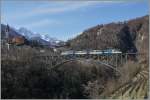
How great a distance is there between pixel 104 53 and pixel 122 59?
140mm

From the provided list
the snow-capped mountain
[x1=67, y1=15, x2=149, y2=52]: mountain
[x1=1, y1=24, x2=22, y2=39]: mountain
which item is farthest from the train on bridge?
[x1=1, y1=24, x2=22, y2=39]: mountain

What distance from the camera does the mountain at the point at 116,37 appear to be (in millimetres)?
3117

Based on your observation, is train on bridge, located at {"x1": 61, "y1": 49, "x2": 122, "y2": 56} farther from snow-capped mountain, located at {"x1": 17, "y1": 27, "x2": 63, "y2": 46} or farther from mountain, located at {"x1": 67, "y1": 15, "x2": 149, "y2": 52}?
snow-capped mountain, located at {"x1": 17, "y1": 27, "x2": 63, "y2": 46}

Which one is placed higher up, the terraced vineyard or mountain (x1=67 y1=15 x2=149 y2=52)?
mountain (x1=67 y1=15 x2=149 y2=52)

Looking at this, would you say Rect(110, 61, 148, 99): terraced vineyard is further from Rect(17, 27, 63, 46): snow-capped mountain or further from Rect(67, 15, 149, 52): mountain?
Rect(17, 27, 63, 46): snow-capped mountain

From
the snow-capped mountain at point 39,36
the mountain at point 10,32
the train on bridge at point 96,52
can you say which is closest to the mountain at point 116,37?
the train on bridge at point 96,52

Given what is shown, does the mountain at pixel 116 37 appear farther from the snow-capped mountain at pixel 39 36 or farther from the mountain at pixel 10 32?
the mountain at pixel 10 32

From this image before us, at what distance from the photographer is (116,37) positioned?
319 cm

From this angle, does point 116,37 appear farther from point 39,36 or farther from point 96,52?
point 39,36

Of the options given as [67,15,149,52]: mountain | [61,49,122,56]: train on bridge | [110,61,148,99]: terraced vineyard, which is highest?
[67,15,149,52]: mountain

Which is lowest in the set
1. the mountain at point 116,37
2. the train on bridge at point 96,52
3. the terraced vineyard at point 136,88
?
the terraced vineyard at point 136,88

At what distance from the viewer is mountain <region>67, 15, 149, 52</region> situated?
312 centimetres

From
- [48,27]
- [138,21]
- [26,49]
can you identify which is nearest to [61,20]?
[48,27]

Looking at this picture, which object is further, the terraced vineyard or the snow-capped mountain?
the snow-capped mountain
